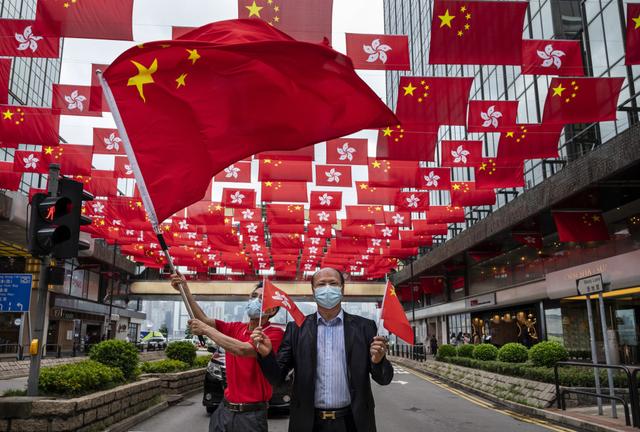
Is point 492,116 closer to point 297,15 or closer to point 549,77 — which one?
point 297,15

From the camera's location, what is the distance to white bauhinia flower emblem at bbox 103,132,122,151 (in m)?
16.7

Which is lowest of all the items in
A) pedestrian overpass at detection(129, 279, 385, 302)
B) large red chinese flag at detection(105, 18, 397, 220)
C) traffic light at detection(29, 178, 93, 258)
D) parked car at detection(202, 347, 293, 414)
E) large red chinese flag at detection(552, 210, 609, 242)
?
parked car at detection(202, 347, 293, 414)

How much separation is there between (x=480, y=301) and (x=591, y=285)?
23.7 metres

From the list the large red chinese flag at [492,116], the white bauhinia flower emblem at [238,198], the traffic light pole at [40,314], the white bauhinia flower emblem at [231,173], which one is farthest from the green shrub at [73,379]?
the white bauhinia flower emblem at [238,198]

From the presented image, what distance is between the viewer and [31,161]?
18391mm

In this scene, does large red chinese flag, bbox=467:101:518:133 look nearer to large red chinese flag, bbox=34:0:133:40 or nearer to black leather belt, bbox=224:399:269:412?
large red chinese flag, bbox=34:0:133:40

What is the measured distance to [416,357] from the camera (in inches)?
1329

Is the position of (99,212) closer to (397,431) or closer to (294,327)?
(397,431)

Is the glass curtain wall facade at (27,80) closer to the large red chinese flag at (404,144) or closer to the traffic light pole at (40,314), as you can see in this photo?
the large red chinese flag at (404,144)

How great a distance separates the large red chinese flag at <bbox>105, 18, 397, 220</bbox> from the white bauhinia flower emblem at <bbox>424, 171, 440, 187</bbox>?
13272mm

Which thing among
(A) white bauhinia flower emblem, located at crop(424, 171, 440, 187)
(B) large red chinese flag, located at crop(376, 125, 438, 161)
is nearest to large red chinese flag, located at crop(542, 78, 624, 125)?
(B) large red chinese flag, located at crop(376, 125, 438, 161)

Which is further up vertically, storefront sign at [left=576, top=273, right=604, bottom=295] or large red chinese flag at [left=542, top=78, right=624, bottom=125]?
→ large red chinese flag at [left=542, top=78, right=624, bottom=125]

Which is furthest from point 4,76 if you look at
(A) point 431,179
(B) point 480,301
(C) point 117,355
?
(B) point 480,301

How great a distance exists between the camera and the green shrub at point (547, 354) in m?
14.5
